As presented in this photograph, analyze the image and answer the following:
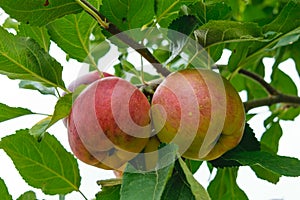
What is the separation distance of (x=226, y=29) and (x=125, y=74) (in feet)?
1.31

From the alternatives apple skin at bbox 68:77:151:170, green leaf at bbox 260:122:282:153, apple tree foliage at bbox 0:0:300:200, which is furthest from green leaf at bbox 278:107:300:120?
apple skin at bbox 68:77:151:170

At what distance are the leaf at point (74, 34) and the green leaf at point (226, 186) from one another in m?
0.49

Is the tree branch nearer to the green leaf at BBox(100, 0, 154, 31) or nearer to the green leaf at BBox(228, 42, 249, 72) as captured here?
the green leaf at BBox(100, 0, 154, 31)

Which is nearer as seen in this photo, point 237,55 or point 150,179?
point 150,179

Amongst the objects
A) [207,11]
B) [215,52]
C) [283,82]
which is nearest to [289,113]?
[283,82]

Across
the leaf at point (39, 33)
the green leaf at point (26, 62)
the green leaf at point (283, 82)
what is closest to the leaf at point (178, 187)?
the green leaf at point (26, 62)

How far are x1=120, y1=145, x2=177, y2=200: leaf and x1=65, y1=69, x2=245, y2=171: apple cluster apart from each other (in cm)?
4

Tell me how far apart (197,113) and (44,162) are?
386mm

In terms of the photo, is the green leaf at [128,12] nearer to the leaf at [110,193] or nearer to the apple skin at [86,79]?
the apple skin at [86,79]

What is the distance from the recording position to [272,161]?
76 cm

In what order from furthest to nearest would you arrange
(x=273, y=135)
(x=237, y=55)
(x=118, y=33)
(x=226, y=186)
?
(x=273, y=135) → (x=226, y=186) → (x=237, y=55) → (x=118, y=33)

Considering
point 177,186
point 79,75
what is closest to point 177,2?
point 79,75

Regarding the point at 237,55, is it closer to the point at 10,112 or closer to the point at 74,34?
the point at 74,34

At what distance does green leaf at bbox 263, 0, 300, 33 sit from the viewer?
2.45ft
